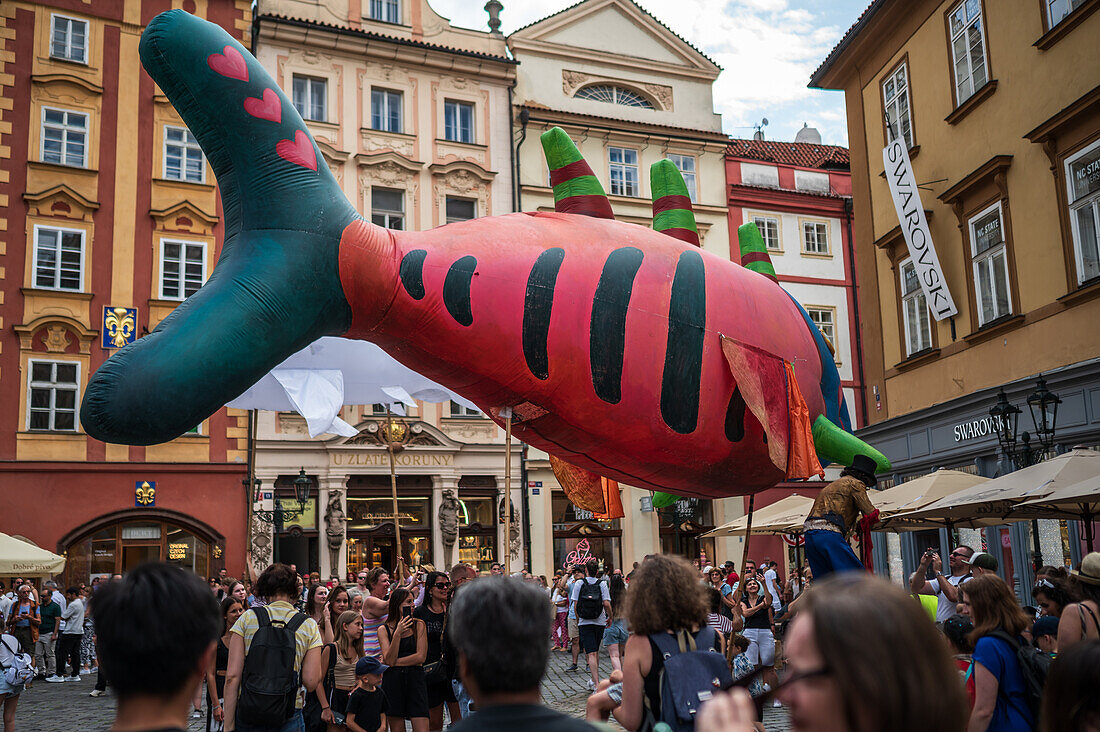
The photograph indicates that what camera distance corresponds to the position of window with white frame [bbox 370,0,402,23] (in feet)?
79.7

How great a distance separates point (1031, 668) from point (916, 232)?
12190 millimetres

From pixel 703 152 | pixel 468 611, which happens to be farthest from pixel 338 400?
pixel 703 152

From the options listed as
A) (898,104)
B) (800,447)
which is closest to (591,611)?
(800,447)

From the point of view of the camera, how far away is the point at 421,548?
2312 cm

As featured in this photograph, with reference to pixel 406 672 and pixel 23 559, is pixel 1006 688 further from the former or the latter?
pixel 23 559

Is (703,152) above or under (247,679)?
above

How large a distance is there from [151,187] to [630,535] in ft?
46.6

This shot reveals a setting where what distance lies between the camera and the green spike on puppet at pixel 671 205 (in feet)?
23.1

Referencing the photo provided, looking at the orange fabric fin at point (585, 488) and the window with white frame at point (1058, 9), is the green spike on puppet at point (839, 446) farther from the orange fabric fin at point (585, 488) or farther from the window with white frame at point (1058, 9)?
the window with white frame at point (1058, 9)

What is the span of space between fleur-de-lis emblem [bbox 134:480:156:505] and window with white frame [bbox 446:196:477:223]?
955 cm

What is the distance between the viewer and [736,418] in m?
6.07

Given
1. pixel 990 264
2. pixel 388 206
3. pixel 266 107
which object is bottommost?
pixel 266 107

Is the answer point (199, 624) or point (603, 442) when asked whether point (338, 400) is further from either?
point (199, 624)

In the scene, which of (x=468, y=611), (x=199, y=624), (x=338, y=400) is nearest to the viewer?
(x=199, y=624)
